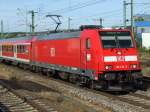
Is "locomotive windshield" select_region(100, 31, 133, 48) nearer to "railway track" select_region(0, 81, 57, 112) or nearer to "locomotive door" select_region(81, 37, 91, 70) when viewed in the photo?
"locomotive door" select_region(81, 37, 91, 70)

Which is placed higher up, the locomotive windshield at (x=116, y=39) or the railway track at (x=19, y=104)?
the locomotive windshield at (x=116, y=39)

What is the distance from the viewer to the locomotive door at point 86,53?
18812mm

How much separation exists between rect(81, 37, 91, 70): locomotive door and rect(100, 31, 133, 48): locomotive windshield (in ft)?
2.72

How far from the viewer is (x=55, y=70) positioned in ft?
83.9

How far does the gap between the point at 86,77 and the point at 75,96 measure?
2235 mm

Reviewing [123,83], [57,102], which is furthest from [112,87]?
[57,102]

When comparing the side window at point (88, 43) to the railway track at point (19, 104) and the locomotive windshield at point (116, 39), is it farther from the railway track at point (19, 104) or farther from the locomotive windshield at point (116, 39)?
the railway track at point (19, 104)

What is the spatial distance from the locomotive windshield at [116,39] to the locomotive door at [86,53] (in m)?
0.83

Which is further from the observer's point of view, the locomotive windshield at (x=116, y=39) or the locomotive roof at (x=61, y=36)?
the locomotive roof at (x=61, y=36)

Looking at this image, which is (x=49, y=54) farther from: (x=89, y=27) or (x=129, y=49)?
(x=129, y=49)

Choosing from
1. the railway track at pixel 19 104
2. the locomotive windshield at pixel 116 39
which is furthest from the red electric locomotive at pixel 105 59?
the railway track at pixel 19 104

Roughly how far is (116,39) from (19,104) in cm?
593

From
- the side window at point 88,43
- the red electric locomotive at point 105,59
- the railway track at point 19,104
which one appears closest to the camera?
the railway track at point 19,104

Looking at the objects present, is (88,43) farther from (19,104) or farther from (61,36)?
(19,104)
